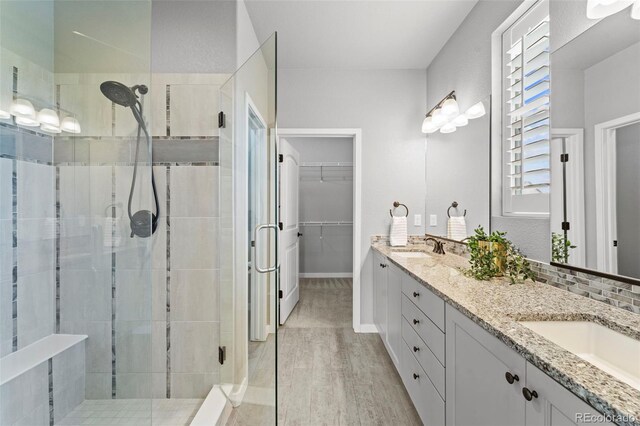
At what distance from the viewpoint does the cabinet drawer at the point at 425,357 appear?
1.39 m

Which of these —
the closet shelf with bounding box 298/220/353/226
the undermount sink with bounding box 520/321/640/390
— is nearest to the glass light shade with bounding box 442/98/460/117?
the undermount sink with bounding box 520/321/640/390

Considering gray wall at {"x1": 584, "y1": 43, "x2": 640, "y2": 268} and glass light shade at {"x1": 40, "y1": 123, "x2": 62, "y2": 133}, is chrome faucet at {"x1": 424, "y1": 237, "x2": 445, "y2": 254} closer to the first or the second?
gray wall at {"x1": 584, "y1": 43, "x2": 640, "y2": 268}

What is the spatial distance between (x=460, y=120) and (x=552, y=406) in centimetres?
220

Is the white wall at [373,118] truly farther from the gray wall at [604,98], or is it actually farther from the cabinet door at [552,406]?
the cabinet door at [552,406]

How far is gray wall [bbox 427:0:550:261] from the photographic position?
65.8 inches

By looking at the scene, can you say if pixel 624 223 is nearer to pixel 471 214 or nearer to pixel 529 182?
pixel 529 182

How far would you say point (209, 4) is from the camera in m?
2.05

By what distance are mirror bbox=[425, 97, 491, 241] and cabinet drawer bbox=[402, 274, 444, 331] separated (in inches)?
30.0

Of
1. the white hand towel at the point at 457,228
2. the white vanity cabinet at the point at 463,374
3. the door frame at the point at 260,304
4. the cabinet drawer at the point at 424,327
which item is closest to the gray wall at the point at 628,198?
the white vanity cabinet at the point at 463,374

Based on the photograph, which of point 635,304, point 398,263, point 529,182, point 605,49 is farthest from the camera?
point 398,263

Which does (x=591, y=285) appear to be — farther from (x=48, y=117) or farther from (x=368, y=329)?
(x=368, y=329)

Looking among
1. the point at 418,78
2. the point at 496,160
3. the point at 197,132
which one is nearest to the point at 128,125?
the point at 197,132

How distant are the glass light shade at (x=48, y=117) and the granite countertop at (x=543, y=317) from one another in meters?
1.52

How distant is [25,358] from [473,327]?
4.78 ft
